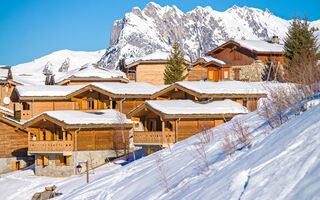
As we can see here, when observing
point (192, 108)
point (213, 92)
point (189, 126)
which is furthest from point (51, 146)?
point (213, 92)

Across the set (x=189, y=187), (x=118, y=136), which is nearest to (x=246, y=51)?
(x=118, y=136)

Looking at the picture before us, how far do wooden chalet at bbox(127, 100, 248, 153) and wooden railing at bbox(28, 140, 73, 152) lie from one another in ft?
18.1

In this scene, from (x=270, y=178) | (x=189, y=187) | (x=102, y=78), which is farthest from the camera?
(x=102, y=78)

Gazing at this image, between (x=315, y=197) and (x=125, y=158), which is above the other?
(x=315, y=197)

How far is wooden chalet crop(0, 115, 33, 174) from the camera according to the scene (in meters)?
33.8

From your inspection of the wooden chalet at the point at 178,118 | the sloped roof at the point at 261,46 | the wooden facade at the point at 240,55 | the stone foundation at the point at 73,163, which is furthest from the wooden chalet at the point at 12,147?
the sloped roof at the point at 261,46

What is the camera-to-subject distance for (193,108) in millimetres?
28016

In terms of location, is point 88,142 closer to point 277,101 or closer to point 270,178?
point 277,101

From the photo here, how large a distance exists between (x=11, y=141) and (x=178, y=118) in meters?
17.0

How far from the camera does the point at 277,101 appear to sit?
Result: 400 inches

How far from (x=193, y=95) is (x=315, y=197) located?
2862 centimetres

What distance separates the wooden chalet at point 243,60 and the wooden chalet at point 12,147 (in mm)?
24219

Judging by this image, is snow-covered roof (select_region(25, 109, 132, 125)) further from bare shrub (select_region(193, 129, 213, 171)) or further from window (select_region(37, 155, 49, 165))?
bare shrub (select_region(193, 129, 213, 171))

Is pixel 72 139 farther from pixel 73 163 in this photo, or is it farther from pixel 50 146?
pixel 73 163
